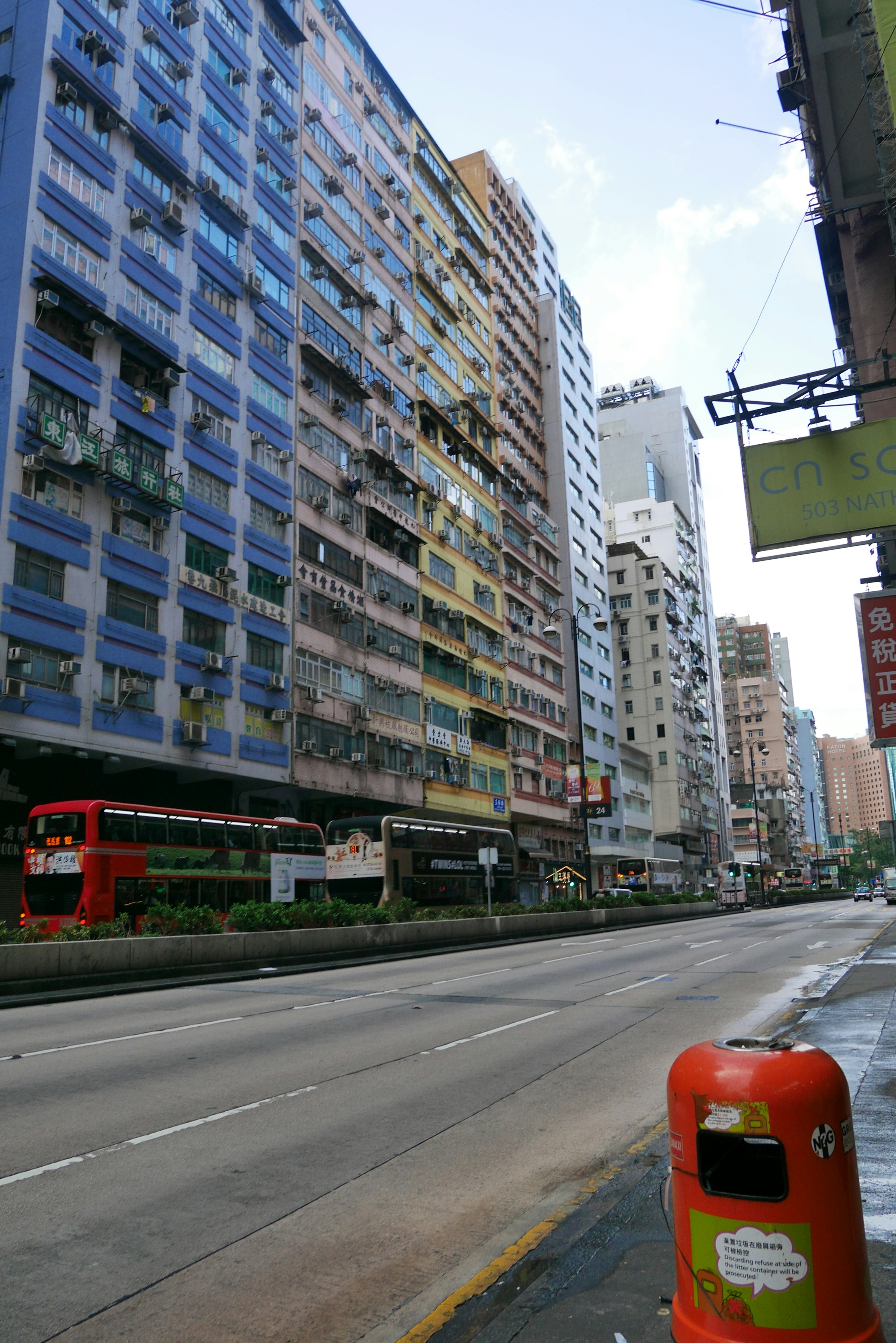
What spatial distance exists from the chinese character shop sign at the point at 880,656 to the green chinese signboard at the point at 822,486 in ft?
9.40

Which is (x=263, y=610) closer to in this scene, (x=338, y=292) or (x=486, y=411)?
(x=338, y=292)

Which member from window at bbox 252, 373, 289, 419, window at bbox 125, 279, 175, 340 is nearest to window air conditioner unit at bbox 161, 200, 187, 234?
window at bbox 125, 279, 175, 340

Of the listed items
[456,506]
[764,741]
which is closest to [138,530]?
[456,506]

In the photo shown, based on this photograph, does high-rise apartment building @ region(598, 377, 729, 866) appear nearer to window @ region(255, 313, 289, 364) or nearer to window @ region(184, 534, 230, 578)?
window @ region(255, 313, 289, 364)

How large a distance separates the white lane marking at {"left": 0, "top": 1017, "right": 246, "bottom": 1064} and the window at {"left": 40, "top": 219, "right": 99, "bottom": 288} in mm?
27306

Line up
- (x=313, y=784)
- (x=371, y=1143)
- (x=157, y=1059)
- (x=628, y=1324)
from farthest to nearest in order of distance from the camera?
(x=313, y=784)
(x=157, y=1059)
(x=371, y=1143)
(x=628, y=1324)

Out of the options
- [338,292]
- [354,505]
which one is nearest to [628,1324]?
[354,505]

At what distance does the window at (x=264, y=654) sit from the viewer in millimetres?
38906

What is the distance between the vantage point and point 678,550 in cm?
10950

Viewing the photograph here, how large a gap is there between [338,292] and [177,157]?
12494 millimetres

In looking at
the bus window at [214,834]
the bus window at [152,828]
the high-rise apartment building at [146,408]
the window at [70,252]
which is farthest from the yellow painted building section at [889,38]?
the window at [70,252]

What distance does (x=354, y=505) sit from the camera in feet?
157

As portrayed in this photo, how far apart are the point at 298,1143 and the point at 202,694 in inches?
1143

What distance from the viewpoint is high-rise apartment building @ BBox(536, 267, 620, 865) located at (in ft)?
261
